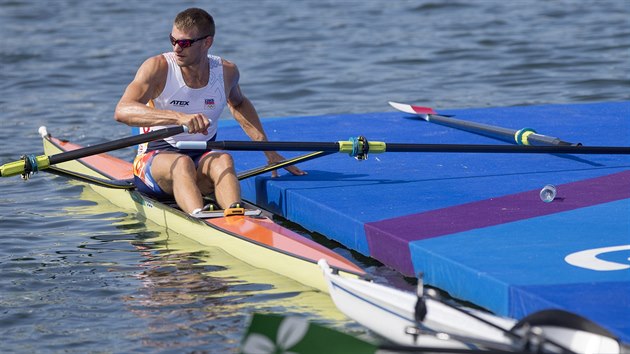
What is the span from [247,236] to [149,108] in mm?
947

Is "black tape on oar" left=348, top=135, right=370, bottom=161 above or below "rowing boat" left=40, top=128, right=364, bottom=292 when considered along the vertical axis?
above

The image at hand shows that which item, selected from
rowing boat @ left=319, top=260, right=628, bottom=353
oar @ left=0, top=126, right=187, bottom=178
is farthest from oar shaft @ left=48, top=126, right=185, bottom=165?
rowing boat @ left=319, top=260, right=628, bottom=353

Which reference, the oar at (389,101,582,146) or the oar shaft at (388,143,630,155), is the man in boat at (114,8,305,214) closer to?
the oar shaft at (388,143,630,155)

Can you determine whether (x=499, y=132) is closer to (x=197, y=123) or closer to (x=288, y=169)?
(x=288, y=169)

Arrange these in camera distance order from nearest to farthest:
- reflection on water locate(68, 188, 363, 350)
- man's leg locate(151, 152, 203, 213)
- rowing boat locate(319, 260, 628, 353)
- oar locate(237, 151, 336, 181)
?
1. rowing boat locate(319, 260, 628, 353)
2. reflection on water locate(68, 188, 363, 350)
3. man's leg locate(151, 152, 203, 213)
4. oar locate(237, 151, 336, 181)

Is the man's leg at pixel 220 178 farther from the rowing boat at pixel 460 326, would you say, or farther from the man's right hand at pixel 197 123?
the rowing boat at pixel 460 326

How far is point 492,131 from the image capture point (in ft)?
26.1

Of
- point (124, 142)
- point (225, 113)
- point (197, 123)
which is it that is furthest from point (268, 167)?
point (225, 113)

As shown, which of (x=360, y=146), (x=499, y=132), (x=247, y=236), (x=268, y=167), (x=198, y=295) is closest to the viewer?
(x=198, y=295)

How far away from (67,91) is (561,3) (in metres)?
8.32

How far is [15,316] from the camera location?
5.56m

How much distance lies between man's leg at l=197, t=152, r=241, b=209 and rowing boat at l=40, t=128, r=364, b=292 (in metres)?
0.13

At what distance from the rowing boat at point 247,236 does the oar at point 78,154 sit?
1.12 ft

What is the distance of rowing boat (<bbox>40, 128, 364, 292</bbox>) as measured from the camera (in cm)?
544
